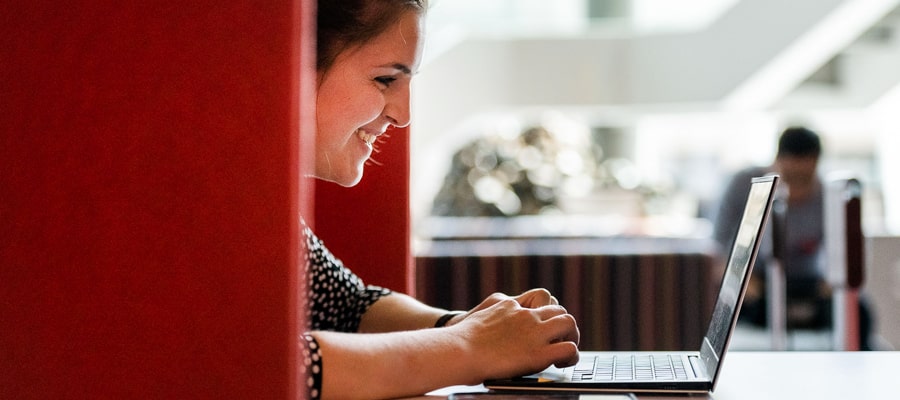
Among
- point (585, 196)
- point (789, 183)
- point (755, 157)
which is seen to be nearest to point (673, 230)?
point (585, 196)

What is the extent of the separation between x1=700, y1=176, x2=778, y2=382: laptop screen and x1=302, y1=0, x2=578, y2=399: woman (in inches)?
5.3

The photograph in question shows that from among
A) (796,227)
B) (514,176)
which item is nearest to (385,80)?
(796,227)

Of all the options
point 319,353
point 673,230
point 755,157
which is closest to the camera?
point 319,353

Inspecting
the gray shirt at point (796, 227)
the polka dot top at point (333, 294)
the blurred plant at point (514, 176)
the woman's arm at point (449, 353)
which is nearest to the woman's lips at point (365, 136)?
the polka dot top at point (333, 294)

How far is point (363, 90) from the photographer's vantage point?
42.6 inches

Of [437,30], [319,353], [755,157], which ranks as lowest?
[319,353]

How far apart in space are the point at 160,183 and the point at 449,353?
1.04 feet

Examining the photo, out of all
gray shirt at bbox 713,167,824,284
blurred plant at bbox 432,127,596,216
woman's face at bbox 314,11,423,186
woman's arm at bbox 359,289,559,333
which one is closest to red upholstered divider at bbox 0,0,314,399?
A: woman's face at bbox 314,11,423,186

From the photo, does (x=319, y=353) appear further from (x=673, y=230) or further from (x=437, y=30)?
(x=437, y=30)

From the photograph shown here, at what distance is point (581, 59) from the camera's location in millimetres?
7297

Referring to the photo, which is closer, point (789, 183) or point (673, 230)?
point (789, 183)

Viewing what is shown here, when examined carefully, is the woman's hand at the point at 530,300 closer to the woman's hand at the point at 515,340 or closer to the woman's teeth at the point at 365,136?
the woman's hand at the point at 515,340

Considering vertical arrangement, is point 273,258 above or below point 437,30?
below

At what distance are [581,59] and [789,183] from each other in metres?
3.59
